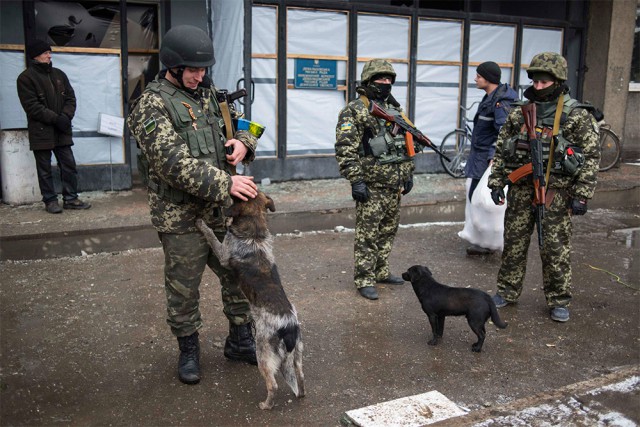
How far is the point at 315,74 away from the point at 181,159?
6761 mm

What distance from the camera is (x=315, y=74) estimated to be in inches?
388

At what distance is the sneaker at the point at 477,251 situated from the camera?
6641 millimetres

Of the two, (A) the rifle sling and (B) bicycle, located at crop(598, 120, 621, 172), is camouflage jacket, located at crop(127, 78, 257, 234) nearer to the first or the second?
(A) the rifle sling

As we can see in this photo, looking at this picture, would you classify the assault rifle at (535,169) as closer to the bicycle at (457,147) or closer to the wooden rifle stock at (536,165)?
the wooden rifle stock at (536,165)

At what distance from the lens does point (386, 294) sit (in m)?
5.45

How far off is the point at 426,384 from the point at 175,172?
79.8 inches

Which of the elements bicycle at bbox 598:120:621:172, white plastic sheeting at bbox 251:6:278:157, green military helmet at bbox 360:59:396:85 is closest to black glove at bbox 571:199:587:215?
green military helmet at bbox 360:59:396:85

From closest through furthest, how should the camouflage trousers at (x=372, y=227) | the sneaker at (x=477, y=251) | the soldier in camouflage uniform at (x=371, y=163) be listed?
the soldier in camouflage uniform at (x=371, y=163) → the camouflage trousers at (x=372, y=227) → the sneaker at (x=477, y=251)

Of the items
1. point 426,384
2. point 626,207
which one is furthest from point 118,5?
point 626,207

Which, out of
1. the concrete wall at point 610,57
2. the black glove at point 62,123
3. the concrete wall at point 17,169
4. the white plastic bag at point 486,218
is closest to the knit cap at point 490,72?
the white plastic bag at point 486,218

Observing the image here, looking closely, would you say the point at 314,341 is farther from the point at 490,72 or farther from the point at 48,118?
the point at 48,118

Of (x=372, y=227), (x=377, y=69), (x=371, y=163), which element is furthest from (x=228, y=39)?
(x=372, y=227)

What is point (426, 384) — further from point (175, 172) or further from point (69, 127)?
point (69, 127)

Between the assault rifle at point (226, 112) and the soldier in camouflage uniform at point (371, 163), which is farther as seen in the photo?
the soldier in camouflage uniform at point (371, 163)
